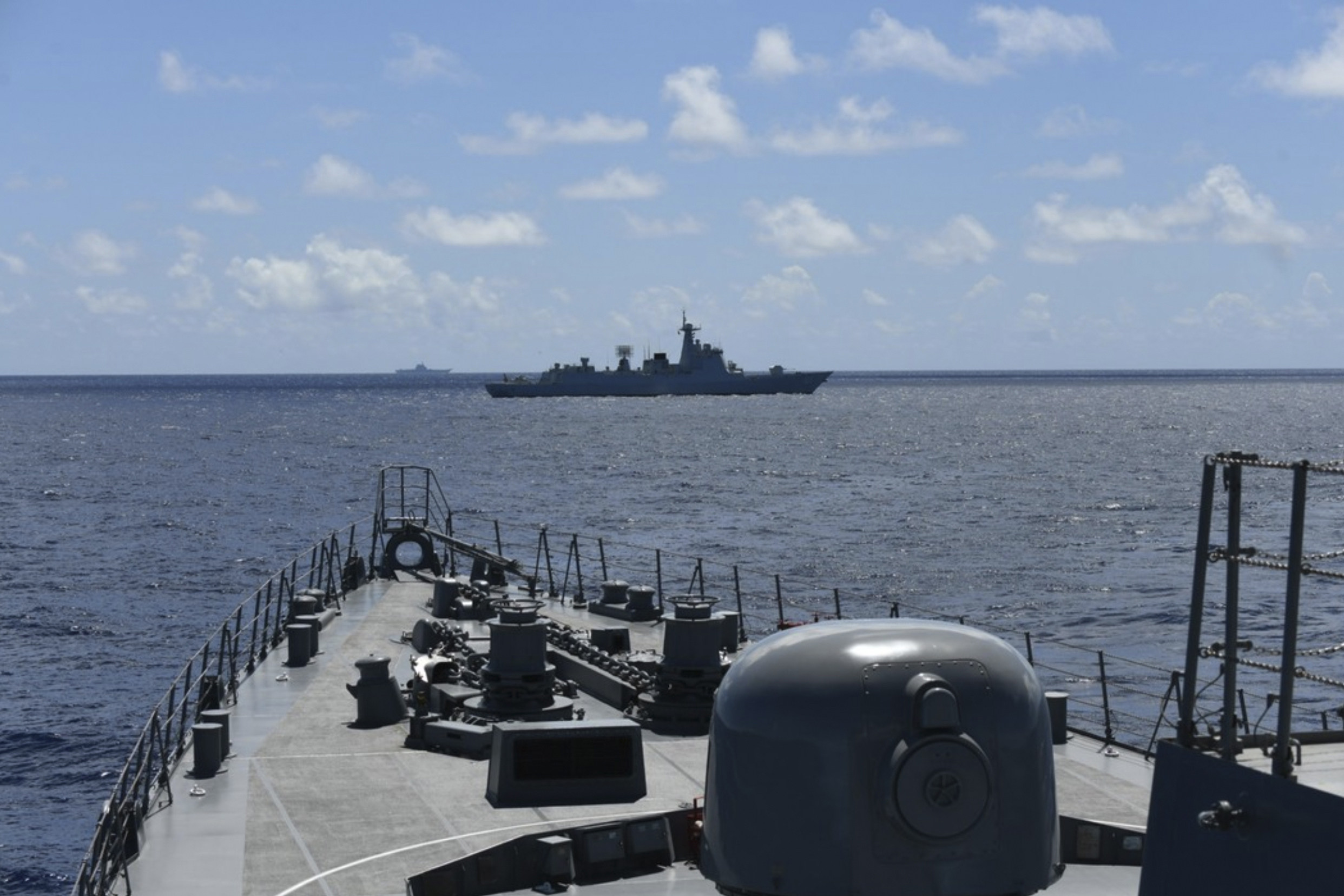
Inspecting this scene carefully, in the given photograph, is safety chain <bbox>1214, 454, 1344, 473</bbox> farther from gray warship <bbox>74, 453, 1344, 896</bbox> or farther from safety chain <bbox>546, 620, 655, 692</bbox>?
safety chain <bbox>546, 620, 655, 692</bbox>

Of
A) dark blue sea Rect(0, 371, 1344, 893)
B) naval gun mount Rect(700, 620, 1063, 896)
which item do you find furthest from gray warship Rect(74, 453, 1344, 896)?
dark blue sea Rect(0, 371, 1344, 893)

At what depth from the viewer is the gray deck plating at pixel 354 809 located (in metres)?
14.4

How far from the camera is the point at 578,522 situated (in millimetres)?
78750

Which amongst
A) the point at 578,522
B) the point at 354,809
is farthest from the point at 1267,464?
the point at 578,522

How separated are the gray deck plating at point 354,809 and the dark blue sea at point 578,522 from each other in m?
8.96

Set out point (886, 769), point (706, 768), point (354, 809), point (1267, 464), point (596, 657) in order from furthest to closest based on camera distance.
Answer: point (596, 657)
point (354, 809)
point (706, 768)
point (886, 769)
point (1267, 464)

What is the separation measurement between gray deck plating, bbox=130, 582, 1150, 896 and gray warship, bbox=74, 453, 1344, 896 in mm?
48

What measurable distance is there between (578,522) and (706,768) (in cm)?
6359

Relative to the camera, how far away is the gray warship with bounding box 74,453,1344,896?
7.32 meters

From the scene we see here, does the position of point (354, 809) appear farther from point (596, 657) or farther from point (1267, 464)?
point (1267, 464)

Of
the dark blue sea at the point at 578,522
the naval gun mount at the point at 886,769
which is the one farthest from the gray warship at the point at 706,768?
the dark blue sea at the point at 578,522

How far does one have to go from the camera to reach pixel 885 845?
9445 millimetres

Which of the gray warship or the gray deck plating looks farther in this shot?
the gray deck plating

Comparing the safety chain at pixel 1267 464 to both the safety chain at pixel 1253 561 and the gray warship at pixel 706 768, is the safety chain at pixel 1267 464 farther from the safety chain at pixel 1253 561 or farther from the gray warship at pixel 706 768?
the safety chain at pixel 1253 561
